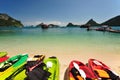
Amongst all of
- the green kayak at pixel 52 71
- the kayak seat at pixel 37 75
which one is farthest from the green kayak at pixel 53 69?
the kayak seat at pixel 37 75

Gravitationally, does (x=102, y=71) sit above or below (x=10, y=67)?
below

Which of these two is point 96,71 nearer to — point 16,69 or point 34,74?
point 34,74

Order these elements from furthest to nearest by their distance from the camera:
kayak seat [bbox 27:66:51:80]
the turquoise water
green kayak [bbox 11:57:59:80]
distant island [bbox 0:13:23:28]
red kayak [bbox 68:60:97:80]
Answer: distant island [bbox 0:13:23:28] < the turquoise water < green kayak [bbox 11:57:59:80] < red kayak [bbox 68:60:97:80] < kayak seat [bbox 27:66:51:80]

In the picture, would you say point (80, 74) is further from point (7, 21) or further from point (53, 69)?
point (7, 21)

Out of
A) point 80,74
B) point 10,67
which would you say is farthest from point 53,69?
point 10,67

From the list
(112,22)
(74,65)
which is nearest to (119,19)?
(112,22)

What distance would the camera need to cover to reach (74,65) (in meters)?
6.07

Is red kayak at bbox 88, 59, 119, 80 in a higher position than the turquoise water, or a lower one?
higher

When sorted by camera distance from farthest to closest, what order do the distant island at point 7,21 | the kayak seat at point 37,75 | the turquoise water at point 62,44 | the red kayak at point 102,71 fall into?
the distant island at point 7,21 → the turquoise water at point 62,44 → the red kayak at point 102,71 → the kayak seat at point 37,75

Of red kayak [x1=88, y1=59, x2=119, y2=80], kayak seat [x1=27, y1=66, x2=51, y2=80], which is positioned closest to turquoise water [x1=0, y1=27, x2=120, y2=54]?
red kayak [x1=88, y1=59, x2=119, y2=80]

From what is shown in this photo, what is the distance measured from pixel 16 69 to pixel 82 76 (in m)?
2.67

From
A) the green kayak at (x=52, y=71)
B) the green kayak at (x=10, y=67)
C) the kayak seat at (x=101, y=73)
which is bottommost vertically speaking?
the kayak seat at (x=101, y=73)

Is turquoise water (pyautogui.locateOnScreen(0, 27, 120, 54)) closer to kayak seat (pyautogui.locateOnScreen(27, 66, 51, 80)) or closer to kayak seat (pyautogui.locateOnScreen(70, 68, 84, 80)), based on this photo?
kayak seat (pyautogui.locateOnScreen(70, 68, 84, 80))

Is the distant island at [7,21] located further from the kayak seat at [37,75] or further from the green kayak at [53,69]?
the kayak seat at [37,75]
